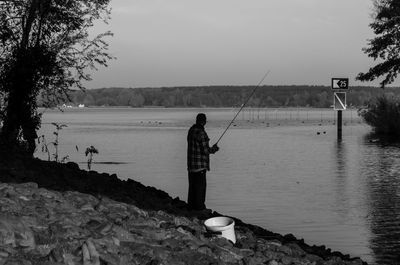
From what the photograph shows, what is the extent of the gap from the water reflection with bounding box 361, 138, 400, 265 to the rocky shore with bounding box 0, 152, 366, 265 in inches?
42.5

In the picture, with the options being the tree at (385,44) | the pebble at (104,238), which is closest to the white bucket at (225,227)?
the pebble at (104,238)

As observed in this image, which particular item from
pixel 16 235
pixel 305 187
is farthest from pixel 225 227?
pixel 305 187

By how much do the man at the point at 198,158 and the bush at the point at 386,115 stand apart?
164 feet

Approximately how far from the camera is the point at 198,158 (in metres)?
15.1

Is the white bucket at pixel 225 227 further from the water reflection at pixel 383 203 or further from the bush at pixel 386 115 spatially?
the bush at pixel 386 115

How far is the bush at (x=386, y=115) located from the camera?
6391cm

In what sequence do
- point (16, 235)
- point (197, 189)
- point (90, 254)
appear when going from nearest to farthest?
point (16, 235) → point (90, 254) → point (197, 189)

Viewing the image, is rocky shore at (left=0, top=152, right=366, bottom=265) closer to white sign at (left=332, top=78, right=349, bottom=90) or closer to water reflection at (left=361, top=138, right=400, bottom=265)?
water reflection at (left=361, top=138, right=400, bottom=265)

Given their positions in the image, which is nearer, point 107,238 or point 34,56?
point 107,238

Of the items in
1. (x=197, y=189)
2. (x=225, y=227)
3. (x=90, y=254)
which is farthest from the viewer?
(x=197, y=189)

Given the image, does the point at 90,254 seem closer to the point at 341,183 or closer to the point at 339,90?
the point at 341,183

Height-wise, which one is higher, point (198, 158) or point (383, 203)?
point (198, 158)

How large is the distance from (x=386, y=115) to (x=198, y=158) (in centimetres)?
5336

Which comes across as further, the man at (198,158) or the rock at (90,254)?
the man at (198,158)
